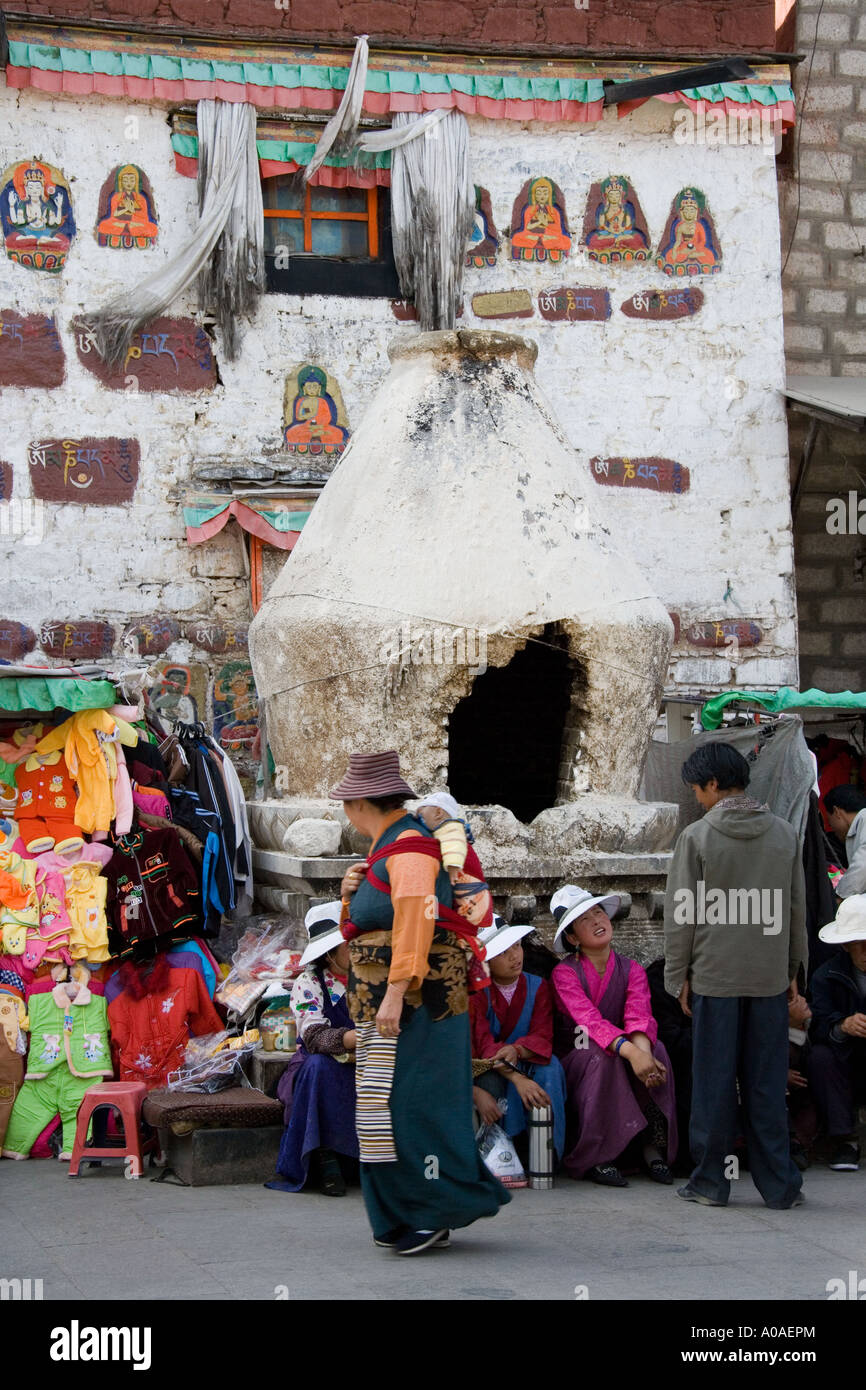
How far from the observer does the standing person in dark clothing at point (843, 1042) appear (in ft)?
20.1

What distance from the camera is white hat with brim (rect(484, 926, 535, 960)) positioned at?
6.00 metres

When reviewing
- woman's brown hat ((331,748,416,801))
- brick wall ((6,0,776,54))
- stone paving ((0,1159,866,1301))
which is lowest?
stone paving ((0,1159,866,1301))

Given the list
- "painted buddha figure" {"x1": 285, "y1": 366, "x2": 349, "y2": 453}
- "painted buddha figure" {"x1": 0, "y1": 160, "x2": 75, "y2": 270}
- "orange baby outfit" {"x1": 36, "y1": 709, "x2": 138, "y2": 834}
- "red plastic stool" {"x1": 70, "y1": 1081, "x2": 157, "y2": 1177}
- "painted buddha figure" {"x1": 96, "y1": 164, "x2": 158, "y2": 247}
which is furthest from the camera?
"painted buddha figure" {"x1": 285, "y1": 366, "x2": 349, "y2": 453}

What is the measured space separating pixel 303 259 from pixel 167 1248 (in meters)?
7.14

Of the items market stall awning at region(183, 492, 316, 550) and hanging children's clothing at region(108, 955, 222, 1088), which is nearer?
hanging children's clothing at region(108, 955, 222, 1088)

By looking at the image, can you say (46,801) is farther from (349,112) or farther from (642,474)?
(349,112)

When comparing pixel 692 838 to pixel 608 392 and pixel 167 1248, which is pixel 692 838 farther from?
pixel 608 392

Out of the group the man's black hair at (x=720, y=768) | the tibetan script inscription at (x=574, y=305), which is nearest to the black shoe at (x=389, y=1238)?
the man's black hair at (x=720, y=768)

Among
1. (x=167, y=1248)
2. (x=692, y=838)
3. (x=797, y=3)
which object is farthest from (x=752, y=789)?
(x=797, y=3)

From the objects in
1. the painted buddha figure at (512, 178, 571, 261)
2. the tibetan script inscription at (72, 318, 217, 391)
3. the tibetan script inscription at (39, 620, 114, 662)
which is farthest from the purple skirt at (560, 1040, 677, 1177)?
the painted buddha figure at (512, 178, 571, 261)

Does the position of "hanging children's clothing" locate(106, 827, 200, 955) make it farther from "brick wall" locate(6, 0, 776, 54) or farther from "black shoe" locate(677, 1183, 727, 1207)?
"brick wall" locate(6, 0, 776, 54)

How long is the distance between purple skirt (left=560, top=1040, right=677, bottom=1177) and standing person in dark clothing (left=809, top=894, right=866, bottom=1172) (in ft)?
2.13

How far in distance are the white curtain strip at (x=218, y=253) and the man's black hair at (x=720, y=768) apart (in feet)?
18.1

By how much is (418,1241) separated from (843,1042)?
2.24m
